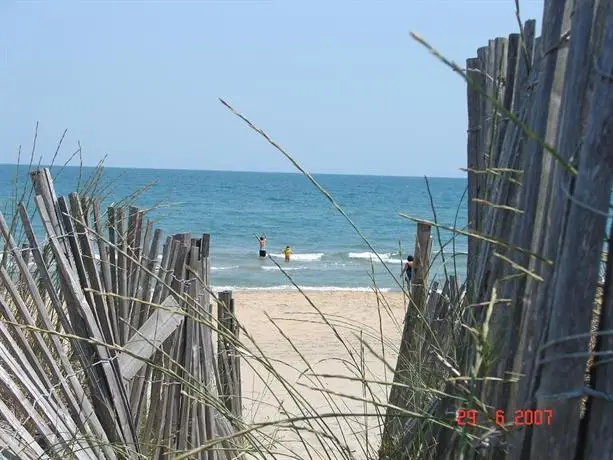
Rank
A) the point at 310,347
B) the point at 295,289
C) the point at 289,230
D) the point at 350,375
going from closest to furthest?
1. the point at 350,375
2. the point at 310,347
3. the point at 295,289
4. the point at 289,230

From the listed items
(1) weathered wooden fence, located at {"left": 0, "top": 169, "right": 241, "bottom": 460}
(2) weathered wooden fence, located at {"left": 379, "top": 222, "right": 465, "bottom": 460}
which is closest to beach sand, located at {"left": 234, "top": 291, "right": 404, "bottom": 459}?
(1) weathered wooden fence, located at {"left": 0, "top": 169, "right": 241, "bottom": 460}

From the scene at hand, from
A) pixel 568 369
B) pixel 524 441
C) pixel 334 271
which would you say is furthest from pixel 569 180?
pixel 334 271

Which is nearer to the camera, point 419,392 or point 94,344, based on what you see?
point 419,392

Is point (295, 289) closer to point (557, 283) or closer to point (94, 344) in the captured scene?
point (94, 344)

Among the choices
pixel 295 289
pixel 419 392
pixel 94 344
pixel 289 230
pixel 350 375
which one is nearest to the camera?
pixel 419 392

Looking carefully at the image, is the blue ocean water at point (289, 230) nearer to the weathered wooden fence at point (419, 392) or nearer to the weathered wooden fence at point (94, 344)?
the weathered wooden fence at point (94, 344)

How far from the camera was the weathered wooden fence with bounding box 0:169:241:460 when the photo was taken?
3.12m

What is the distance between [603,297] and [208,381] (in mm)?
3359
